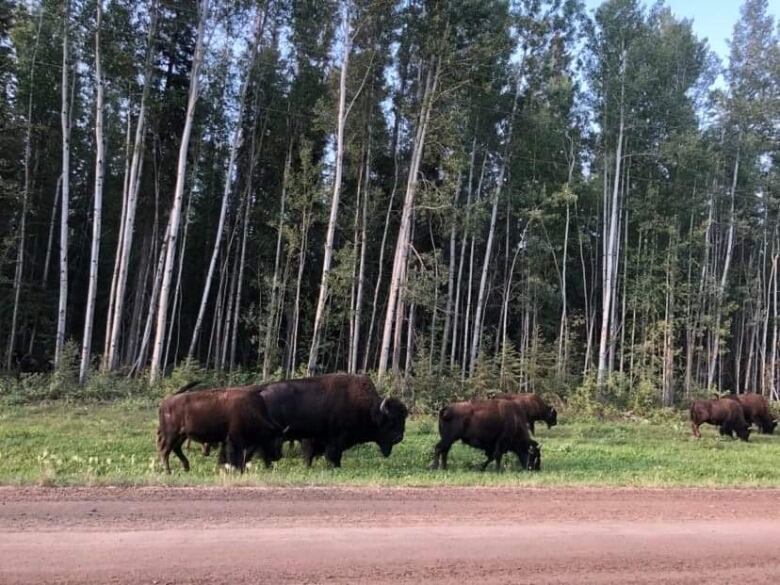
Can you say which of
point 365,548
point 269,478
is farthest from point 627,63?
point 365,548

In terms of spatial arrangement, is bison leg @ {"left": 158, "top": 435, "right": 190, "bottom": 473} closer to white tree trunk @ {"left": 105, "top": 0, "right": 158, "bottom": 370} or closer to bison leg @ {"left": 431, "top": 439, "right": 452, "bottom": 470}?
bison leg @ {"left": 431, "top": 439, "right": 452, "bottom": 470}

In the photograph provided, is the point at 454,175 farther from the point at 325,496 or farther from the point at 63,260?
the point at 325,496

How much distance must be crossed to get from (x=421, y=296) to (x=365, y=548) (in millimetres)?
19896

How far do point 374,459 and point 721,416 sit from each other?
47.8 feet

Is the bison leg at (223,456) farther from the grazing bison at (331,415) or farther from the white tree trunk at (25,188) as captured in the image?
the white tree trunk at (25,188)

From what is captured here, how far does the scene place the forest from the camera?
87.4ft

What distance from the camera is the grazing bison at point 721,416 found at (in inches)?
922

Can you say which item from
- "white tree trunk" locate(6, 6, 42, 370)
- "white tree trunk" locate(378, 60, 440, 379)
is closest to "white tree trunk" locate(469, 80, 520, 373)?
"white tree trunk" locate(378, 60, 440, 379)

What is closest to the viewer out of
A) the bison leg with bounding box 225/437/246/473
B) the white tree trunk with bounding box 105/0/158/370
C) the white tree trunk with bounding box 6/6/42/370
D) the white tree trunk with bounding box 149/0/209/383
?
the bison leg with bounding box 225/437/246/473

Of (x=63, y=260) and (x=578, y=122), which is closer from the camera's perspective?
(x=63, y=260)

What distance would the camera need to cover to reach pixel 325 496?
371 inches

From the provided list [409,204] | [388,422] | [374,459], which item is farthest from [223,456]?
[409,204]

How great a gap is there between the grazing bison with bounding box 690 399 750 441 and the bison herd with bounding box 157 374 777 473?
11386 mm

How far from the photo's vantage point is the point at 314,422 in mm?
13648
